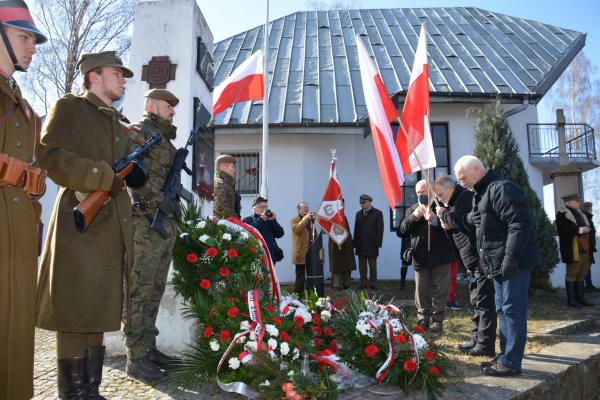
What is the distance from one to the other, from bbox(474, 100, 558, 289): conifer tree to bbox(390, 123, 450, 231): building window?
2328mm

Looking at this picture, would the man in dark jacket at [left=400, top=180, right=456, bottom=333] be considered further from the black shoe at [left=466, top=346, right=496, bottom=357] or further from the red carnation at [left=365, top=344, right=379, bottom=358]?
the red carnation at [left=365, top=344, right=379, bottom=358]

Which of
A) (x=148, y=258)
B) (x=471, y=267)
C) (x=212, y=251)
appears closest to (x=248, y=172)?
(x=471, y=267)

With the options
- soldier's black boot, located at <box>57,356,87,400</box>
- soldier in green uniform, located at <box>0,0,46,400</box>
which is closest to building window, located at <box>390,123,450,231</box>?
soldier's black boot, located at <box>57,356,87,400</box>

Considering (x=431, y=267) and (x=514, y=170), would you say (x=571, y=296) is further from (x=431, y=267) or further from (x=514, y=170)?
(x=431, y=267)

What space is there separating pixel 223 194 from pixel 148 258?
1.53 m

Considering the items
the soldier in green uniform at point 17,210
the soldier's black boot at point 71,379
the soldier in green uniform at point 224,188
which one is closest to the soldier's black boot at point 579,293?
the soldier in green uniform at point 224,188

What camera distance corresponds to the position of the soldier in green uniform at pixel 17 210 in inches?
76.7

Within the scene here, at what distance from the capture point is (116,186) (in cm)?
251

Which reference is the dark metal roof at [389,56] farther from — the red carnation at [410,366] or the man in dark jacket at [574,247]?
the red carnation at [410,366]

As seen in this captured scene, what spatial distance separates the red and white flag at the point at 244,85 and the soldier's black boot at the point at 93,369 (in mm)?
5014

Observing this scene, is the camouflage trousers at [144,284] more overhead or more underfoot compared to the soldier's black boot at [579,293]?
more overhead

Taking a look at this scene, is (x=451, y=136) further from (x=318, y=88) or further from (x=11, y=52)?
(x=11, y=52)

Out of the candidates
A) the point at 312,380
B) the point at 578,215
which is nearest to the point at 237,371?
the point at 312,380

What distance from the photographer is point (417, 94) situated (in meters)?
5.39
